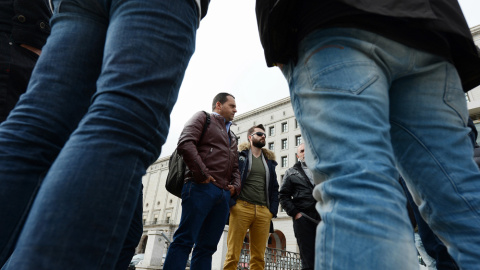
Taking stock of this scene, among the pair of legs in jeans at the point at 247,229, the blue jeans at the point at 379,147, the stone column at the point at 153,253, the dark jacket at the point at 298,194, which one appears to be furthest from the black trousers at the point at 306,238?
the stone column at the point at 153,253

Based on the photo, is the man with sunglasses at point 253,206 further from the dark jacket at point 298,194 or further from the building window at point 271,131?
the building window at point 271,131

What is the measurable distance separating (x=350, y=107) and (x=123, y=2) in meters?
0.82

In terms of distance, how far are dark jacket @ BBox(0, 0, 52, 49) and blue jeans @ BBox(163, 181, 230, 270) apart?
184 cm

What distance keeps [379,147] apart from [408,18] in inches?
20.1

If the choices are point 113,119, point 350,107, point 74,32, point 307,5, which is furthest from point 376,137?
point 74,32

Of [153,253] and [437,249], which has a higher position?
[153,253]

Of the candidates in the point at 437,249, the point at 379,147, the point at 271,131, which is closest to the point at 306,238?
the point at 437,249

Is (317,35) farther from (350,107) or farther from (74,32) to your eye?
(74,32)

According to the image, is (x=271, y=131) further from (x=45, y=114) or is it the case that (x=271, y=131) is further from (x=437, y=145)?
(x=45, y=114)

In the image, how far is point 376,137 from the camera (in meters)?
0.92

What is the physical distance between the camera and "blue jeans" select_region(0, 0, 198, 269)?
0.65 metres

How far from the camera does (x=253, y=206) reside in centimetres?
439

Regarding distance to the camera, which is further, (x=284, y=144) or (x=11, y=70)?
(x=284, y=144)

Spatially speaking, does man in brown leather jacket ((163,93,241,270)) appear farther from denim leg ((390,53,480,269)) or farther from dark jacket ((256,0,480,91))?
denim leg ((390,53,480,269))
